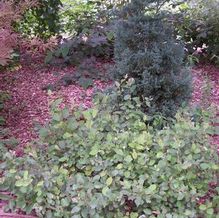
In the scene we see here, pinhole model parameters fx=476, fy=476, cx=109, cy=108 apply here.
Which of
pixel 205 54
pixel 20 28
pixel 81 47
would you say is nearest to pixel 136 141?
pixel 81 47

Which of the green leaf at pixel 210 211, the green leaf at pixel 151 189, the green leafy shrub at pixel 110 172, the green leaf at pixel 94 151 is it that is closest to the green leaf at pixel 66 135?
the green leafy shrub at pixel 110 172

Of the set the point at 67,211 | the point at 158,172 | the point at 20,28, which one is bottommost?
the point at 20,28

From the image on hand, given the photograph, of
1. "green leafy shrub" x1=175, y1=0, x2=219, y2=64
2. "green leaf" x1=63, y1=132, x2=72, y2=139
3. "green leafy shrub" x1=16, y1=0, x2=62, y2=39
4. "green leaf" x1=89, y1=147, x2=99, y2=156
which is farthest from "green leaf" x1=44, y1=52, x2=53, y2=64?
"green leaf" x1=89, y1=147, x2=99, y2=156

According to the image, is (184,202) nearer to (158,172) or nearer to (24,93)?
(158,172)

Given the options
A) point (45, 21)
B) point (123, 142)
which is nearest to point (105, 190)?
point (123, 142)

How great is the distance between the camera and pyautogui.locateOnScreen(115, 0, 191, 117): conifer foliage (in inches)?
144

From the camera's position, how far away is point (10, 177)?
2869mm

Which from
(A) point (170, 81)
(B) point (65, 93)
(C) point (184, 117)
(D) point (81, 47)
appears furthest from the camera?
(D) point (81, 47)

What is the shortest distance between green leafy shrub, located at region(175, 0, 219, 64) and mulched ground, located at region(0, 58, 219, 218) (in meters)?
0.19

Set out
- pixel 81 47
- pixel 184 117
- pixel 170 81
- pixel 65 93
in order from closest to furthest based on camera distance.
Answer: pixel 184 117, pixel 170 81, pixel 65 93, pixel 81 47

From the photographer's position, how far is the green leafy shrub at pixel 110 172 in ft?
8.82

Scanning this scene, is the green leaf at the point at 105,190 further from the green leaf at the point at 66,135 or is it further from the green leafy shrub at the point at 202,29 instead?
the green leafy shrub at the point at 202,29

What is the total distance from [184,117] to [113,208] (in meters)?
0.99

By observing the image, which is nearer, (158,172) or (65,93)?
(158,172)
